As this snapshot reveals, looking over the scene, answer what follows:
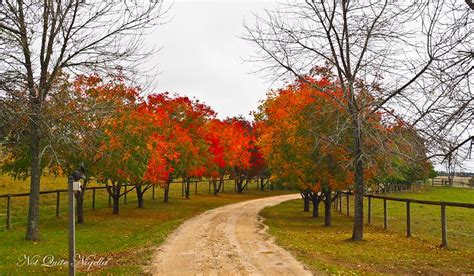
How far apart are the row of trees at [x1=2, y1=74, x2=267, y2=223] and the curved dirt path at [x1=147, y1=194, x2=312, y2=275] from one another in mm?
3356

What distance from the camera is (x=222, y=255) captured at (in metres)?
11.0

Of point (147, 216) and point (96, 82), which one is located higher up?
point (96, 82)

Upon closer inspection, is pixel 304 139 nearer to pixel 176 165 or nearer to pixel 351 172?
pixel 351 172

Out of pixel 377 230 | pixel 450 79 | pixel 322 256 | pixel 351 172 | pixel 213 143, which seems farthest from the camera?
pixel 213 143

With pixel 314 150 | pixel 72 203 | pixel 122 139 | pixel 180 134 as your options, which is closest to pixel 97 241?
pixel 122 139

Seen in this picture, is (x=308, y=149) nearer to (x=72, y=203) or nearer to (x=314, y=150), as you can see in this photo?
(x=314, y=150)

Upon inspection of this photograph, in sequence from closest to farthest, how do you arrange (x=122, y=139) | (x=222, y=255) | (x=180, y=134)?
(x=222, y=255)
(x=122, y=139)
(x=180, y=134)

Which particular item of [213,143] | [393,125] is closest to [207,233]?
[393,125]

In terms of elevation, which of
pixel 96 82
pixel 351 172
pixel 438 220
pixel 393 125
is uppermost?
pixel 96 82

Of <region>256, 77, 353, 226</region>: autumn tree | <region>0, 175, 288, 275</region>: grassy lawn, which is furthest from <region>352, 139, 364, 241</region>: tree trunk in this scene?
<region>0, 175, 288, 275</region>: grassy lawn

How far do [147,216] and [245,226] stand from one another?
7.82 meters

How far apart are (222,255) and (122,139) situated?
1074cm

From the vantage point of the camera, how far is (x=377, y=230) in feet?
60.0

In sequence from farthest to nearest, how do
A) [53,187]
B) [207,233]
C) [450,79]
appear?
[53,187] → [207,233] → [450,79]
